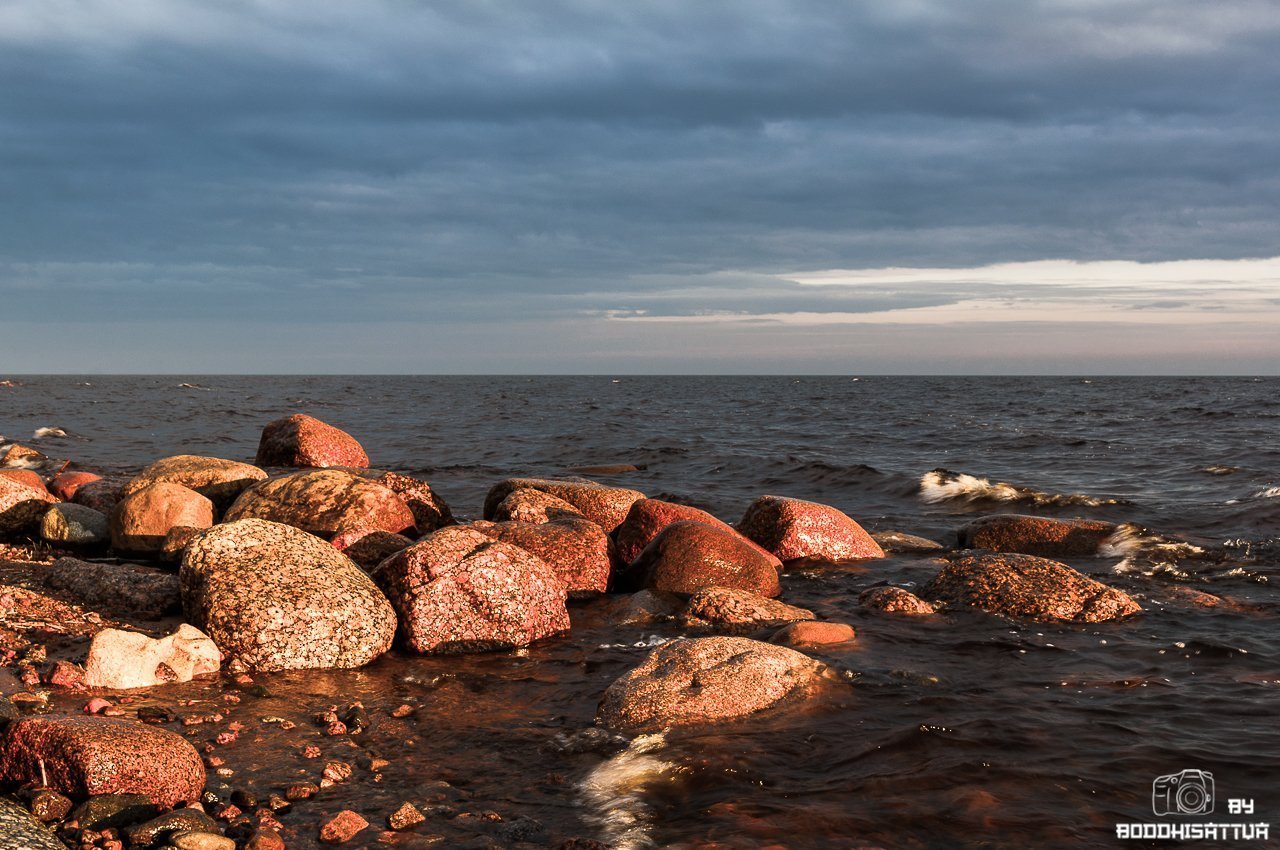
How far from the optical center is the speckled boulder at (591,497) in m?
13.1

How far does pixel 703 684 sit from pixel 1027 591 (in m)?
4.83

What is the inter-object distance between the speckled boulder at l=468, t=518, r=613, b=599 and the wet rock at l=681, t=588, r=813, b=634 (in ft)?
4.92

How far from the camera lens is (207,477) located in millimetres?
14195

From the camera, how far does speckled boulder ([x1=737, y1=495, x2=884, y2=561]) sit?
12891 mm

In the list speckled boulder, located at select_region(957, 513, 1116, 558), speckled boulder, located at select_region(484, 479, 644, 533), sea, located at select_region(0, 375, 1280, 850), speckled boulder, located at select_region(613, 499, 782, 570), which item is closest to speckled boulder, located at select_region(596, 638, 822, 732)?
sea, located at select_region(0, 375, 1280, 850)

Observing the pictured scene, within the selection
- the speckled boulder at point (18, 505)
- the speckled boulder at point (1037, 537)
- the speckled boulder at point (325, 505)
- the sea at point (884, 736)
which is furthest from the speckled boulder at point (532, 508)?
the speckled boulder at point (18, 505)

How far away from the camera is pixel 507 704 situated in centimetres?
734

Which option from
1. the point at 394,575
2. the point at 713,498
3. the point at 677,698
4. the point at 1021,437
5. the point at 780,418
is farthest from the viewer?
the point at 780,418

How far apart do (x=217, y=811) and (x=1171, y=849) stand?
555cm

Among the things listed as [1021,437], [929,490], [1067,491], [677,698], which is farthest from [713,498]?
[1021,437]

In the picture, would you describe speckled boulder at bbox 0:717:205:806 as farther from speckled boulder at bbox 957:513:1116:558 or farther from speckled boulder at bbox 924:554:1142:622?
speckled boulder at bbox 957:513:1116:558

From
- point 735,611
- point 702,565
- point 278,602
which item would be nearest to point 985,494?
point 702,565

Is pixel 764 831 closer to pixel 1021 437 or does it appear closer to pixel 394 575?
pixel 394 575

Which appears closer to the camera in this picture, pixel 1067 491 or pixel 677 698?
pixel 677 698
